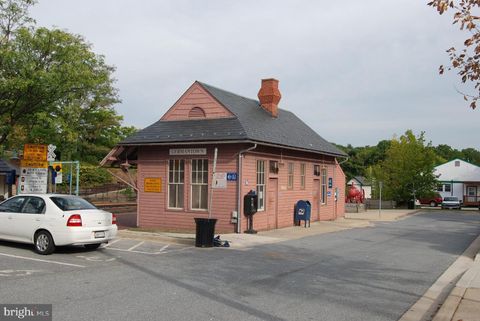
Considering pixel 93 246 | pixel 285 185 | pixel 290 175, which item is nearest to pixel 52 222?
pixel 93 246

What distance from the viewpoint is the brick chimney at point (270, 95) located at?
2384 cm

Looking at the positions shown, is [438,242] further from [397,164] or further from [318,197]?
[397,164]

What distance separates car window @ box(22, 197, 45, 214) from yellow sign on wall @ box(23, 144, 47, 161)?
605cm

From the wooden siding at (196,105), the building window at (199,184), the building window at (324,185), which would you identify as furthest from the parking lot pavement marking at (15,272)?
the building window at (324,185)

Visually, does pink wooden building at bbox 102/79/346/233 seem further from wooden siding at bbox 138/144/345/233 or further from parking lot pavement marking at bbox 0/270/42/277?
parking lot pavement marking at bbox 0/270/42/277

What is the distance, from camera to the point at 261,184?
19406 mm

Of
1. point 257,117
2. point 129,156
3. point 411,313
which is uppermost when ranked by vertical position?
point 257,117

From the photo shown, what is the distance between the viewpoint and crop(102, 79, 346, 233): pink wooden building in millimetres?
18219

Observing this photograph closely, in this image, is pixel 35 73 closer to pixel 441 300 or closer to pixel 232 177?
pixel 232 177

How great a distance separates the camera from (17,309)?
264 inches

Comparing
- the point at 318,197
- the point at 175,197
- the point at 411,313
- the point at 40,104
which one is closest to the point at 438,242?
the point at 318,197

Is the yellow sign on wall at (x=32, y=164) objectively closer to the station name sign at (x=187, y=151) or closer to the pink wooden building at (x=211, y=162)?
the pink wooden building at (x=211, y=162)

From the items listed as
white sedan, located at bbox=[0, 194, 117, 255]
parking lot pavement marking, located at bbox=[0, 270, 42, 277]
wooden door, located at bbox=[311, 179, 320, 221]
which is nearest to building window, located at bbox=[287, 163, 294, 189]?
wooden door, located at bbox=[311, 179, 320, 221]

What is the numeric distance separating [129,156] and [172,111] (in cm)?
276
